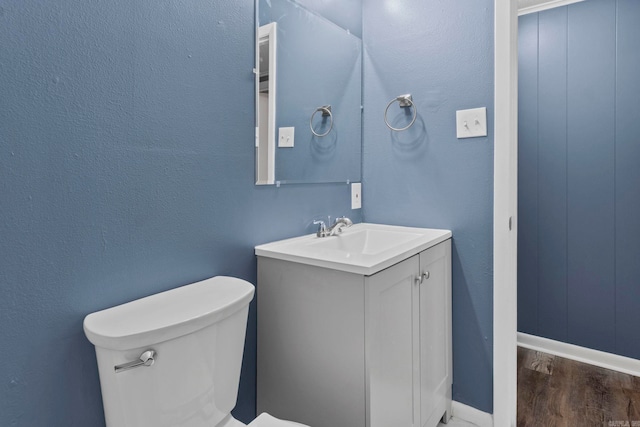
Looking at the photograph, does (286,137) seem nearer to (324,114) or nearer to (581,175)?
(324,114)

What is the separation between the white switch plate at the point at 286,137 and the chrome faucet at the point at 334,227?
14.3 inches

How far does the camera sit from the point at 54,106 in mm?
872

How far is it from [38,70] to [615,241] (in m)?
2.61

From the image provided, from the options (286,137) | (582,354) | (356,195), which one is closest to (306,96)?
(286,137)

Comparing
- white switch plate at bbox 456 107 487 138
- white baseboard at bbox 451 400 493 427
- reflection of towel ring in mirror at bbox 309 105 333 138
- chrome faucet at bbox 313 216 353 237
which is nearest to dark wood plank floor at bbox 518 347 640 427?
white baseboard at bbox 451 400 493 427

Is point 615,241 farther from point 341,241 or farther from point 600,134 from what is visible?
point 341,241

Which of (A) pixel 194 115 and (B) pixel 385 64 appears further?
(B) pixel 385 64

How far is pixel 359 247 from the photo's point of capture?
175cm

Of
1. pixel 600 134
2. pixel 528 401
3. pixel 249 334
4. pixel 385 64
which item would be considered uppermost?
pixel 385 64

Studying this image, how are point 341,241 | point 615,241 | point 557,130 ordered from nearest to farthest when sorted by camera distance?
point 341,241
point 615,241
point 557,130

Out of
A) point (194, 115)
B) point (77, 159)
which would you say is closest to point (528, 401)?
point (194, 115)

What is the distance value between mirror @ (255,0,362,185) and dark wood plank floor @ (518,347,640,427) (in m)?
1.37

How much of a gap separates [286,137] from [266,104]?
0.55 feet

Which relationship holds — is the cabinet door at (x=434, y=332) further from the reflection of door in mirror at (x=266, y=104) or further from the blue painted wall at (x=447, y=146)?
the reflection of door in mirror at (x=266, y=104)
